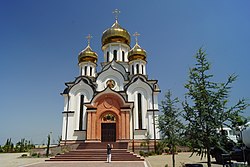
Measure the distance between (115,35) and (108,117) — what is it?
13541 mm

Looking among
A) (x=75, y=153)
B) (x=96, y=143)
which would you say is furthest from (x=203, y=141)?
(x=96, y=143)

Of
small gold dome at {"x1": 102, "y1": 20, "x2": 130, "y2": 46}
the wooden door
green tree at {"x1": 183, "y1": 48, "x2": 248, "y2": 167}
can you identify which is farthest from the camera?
small gold dome at {"x1": 102, "y1": 20, "x2": 130, "y2": 46}

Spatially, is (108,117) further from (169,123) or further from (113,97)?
(169,123)

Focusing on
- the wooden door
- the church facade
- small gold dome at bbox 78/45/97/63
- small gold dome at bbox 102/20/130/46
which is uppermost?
small gold dome at bbox 102/20/130/46

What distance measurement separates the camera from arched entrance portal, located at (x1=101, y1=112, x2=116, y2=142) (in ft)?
75.0

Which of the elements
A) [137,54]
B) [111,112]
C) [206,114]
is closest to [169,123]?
[206,114]

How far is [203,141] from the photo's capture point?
25.1 feet

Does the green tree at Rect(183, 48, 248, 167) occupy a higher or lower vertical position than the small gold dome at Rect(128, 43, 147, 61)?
lower

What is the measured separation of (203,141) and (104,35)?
1046 inches

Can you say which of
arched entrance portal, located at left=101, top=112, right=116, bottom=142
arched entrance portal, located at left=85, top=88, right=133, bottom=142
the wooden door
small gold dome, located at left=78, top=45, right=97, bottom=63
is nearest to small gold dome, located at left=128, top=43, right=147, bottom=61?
small gold dome, located at left=78, top=45, right=97, bottom=63

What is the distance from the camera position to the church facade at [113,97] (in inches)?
901

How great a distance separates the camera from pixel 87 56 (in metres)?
29.3

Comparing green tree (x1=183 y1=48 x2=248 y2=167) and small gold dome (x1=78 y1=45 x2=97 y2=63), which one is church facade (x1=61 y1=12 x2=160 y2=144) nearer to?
small gold dome (x1=78 y1=45 x2=97 y2=63)

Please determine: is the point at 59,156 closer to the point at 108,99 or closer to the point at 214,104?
the point at 108,99
